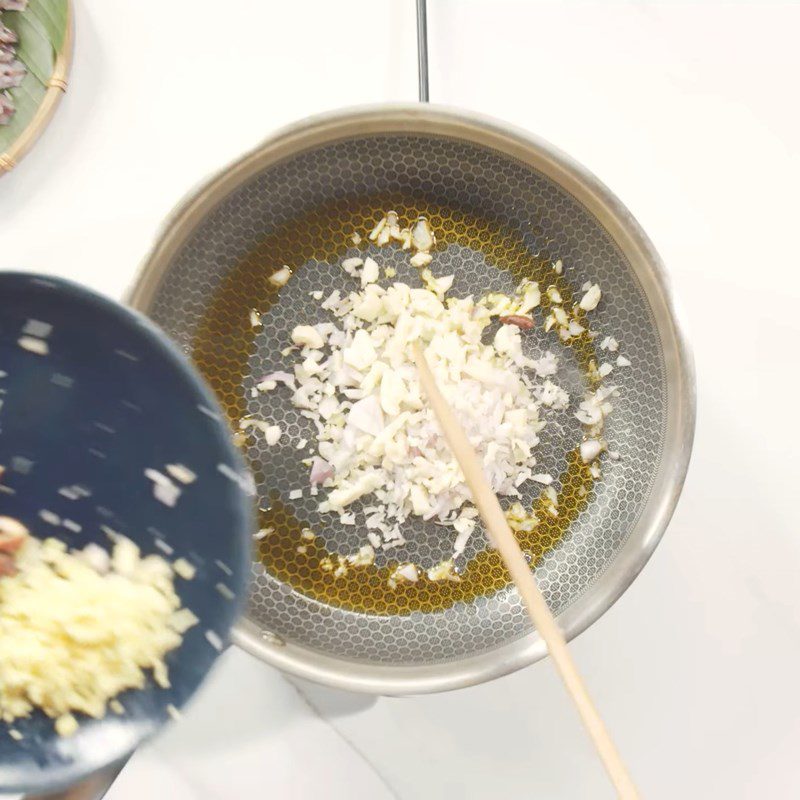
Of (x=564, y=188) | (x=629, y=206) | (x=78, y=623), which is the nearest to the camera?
(x=78, y=623)

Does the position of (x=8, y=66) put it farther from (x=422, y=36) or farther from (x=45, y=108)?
(x=422, y=36)

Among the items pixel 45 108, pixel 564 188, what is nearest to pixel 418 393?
pixel 564 188

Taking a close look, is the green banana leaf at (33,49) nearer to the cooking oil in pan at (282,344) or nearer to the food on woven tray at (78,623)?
the cooking oil in pan at (282,344)

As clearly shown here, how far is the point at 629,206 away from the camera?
2.57ft

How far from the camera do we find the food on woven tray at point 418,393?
71cm

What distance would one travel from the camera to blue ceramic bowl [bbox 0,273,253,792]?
466 mm

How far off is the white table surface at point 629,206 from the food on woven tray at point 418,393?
0.15 m

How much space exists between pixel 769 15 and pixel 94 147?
0.74m

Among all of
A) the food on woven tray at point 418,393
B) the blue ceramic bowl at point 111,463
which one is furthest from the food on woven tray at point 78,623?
the food on woven tray at point 418,393

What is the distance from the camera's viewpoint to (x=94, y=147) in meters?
0.76

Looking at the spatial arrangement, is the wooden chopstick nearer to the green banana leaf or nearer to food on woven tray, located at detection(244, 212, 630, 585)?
food on woven tray, located at detection(244, 212, 630, 585)

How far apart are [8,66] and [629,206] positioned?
646 millimetres

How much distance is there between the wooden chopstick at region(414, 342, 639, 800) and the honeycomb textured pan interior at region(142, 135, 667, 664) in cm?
17

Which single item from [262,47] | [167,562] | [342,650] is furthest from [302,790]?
[262,47]
